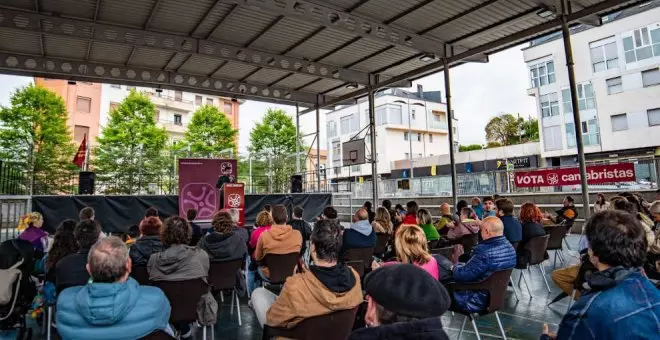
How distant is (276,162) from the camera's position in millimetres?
13156

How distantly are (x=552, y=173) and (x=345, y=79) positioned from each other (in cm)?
654

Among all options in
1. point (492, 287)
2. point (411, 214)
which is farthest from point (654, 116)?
point (492, 287)

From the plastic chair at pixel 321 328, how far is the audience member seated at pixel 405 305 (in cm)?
78

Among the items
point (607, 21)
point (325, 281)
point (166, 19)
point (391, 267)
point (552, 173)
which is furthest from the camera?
point (607, 21)

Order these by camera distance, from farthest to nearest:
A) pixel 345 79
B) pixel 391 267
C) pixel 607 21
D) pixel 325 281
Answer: pixel 607 21 < pixel 345 79 < pixel 325 281 < pixel 391 267

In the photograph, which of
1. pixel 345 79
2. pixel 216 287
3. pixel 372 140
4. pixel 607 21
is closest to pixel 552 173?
pixel 372 140

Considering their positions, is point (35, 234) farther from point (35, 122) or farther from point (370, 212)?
point (35, 122)

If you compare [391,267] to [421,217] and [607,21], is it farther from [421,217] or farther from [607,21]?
[607,21]

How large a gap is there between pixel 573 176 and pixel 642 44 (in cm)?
1741

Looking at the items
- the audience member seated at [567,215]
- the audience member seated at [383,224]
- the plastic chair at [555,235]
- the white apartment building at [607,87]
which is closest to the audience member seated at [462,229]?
the audience member seated at [383,224]

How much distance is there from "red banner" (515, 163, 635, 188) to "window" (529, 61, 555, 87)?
58.1 feet

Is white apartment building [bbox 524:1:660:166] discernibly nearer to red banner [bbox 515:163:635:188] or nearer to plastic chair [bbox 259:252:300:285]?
red banner [bbox 515:163:635:188]

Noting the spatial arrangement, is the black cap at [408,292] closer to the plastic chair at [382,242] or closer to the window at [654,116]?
the plastic chair at [382,242]

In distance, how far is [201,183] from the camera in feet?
35.1
